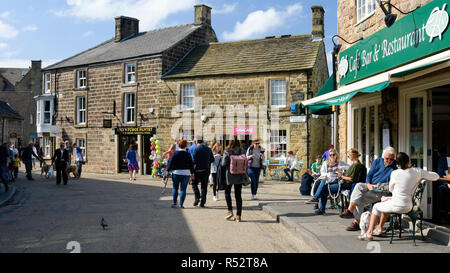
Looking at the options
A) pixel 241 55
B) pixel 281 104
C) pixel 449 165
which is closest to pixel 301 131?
pixel 281 104

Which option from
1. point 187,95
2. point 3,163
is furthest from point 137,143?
point 3,163

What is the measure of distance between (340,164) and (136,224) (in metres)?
4.63

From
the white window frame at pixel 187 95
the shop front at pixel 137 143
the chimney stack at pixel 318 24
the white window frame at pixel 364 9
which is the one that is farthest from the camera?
the shop front at pixel 137 143

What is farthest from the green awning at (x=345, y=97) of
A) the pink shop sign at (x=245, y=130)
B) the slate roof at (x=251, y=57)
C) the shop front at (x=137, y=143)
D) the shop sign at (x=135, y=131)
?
the shop front at (x=137, y=143)

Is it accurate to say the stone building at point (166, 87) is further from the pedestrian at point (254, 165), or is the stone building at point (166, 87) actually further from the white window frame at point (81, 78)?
the pedestrian at point (254, 165)

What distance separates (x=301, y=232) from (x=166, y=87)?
737 inches

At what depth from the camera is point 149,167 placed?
2570 cm

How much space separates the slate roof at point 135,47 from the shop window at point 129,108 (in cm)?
246

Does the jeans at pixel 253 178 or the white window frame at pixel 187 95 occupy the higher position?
the white window frame at pixel 187 95

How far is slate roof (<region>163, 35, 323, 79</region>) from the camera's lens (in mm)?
22156

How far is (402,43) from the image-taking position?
27.9 feet

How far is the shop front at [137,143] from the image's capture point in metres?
25.6

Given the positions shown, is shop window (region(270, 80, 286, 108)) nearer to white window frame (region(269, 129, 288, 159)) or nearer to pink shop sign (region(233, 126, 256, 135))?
white window frame (region(269, 129, 288, 159))
